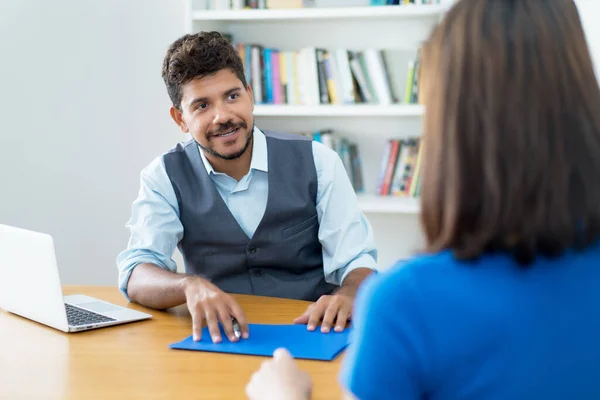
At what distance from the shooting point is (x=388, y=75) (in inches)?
124

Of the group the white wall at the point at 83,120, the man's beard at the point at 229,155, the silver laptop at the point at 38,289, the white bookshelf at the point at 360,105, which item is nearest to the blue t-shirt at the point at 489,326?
the silver laptop at the point at 38,289

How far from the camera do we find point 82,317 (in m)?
1.63

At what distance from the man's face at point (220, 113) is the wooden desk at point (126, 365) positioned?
1.77 feet

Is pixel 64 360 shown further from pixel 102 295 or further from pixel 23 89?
pixel 23 89

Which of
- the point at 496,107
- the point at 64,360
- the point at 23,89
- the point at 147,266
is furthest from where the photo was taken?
the point at 23,89

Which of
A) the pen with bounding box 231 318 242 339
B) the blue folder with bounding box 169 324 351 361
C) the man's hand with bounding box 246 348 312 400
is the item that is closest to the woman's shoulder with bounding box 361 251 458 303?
the man's hand with bounding box 246 348 312 400

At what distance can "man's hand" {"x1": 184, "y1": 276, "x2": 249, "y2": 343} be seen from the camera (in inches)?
57.0

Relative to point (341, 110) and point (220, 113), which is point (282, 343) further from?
point (341, 110)

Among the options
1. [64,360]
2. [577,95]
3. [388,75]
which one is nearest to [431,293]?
[577,95]

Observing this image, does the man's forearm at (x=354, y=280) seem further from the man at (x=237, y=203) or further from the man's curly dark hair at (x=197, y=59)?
the man's curly dark hair at (x=197, y=59)

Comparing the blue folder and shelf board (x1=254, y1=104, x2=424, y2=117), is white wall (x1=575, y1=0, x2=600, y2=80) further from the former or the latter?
the blue folder

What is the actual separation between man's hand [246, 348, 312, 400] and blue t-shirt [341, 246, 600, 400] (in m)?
0.34

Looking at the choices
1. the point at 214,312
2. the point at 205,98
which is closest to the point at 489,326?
the point at 214,312

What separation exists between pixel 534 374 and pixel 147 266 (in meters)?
1.27
